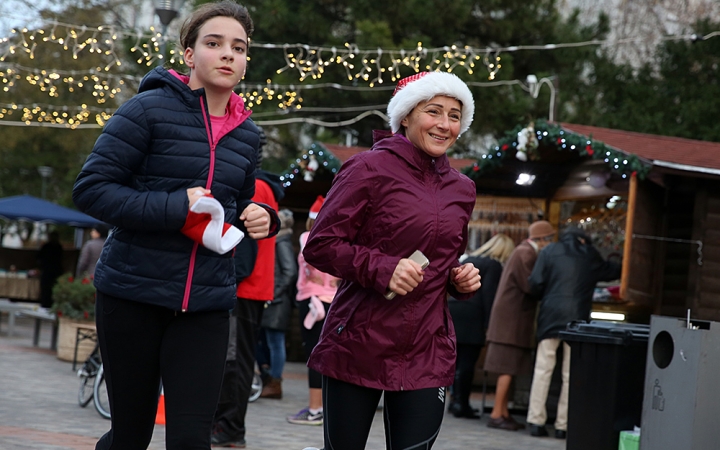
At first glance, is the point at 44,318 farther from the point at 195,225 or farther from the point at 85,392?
the point at 195,225

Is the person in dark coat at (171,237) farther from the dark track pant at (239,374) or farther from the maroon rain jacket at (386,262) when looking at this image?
the dark track pant at (239,374)

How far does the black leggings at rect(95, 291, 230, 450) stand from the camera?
3.42 metres

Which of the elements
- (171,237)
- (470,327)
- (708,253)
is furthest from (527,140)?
(171,237)

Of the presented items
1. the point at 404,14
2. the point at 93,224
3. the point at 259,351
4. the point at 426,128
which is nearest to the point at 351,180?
the point at 426,128

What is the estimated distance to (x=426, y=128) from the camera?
3.84 metres

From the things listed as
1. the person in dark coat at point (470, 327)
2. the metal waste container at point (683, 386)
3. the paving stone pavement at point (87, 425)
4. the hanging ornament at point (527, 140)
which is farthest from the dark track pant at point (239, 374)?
the hanging ornament at point (527, 140)

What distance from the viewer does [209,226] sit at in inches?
132

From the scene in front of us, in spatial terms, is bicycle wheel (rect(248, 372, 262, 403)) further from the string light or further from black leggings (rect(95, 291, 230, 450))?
black leggings (rect(95, 291, 230, 450))

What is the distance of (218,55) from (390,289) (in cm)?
101

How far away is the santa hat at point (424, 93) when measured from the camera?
3.87m

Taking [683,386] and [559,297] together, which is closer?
[683,386]

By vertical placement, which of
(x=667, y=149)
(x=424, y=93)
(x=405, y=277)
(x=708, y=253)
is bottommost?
(x=405, y=277)

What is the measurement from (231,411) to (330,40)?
1467 centimetres

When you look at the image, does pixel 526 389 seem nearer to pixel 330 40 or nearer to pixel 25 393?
pixel 25 393
